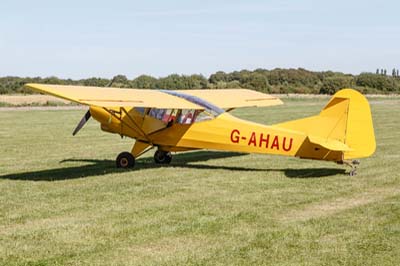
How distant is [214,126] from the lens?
1446cm

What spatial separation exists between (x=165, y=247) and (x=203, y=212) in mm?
2048

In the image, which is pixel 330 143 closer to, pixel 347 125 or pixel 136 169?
pixel 347 125

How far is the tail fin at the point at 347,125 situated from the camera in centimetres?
1247

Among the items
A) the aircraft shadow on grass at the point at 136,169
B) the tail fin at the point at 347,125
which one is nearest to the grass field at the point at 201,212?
the aircraft shadow on grass at the point at 136,169

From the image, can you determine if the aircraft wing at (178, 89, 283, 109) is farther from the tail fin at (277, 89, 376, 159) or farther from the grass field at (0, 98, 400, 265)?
the tail fin at (277, 89, 376, 159)

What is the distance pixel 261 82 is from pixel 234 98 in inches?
3484

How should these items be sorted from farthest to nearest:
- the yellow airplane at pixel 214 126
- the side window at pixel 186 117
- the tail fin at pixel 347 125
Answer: the side window at pixel 186 117, the yellow airplane at pixel 214 126, the tail fin at pixel 347 125

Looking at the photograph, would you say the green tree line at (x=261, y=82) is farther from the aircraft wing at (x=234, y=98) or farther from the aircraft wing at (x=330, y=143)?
the aircraft wing at (x=330, y=143)

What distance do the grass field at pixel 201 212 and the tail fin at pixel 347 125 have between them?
716 millimetres

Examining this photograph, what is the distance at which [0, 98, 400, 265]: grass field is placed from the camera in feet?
23.3

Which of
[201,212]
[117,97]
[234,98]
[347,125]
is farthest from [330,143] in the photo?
[234,98]

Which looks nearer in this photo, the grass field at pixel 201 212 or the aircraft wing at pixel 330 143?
the grass field at pixel 201 212

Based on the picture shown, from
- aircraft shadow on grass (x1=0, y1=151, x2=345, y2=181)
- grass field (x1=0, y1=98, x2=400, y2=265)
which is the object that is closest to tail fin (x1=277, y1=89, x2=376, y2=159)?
grass field (x1=0, y1=98, x2=400, y2=265)

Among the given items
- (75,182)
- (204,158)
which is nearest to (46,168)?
(75,182)
